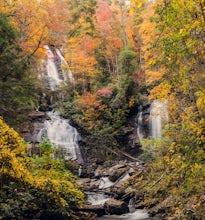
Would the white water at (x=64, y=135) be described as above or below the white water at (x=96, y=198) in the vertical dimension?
above

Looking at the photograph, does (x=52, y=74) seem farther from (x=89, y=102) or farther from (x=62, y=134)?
(x=62, y=134)

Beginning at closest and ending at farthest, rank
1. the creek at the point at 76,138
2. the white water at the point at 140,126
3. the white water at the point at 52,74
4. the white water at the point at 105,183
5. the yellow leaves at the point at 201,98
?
the yellow leaves at the point at 201,98, the creek at the point at 76,138, the white water at the point at 105,183, the white water at the point at 140,126, the white water at the point at 52,74

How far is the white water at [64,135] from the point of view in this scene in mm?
23938

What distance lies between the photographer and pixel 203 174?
19.3 ft

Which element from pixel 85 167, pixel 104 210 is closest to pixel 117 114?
pixel 85 167

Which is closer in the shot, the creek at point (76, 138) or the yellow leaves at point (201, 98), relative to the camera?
the yellow leaves at point (201, 98)

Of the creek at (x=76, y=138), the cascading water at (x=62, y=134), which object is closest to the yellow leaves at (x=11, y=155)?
the creek at (x=76, y=138)

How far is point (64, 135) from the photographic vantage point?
24.6 meters

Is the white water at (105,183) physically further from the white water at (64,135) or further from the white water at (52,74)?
the white water at (52,74)

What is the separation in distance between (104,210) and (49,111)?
15.7m

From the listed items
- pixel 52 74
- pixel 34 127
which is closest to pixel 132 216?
pixel 34 127

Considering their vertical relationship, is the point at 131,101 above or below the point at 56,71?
below

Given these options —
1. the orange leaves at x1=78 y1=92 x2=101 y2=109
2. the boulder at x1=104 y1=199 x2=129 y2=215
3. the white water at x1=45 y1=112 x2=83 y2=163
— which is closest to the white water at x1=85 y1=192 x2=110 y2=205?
the boulder at x1=104 y1=199 x2=129 y2=215

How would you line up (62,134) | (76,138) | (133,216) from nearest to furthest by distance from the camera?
1. (133,216)
2. (62,134)
3. (76,138)
